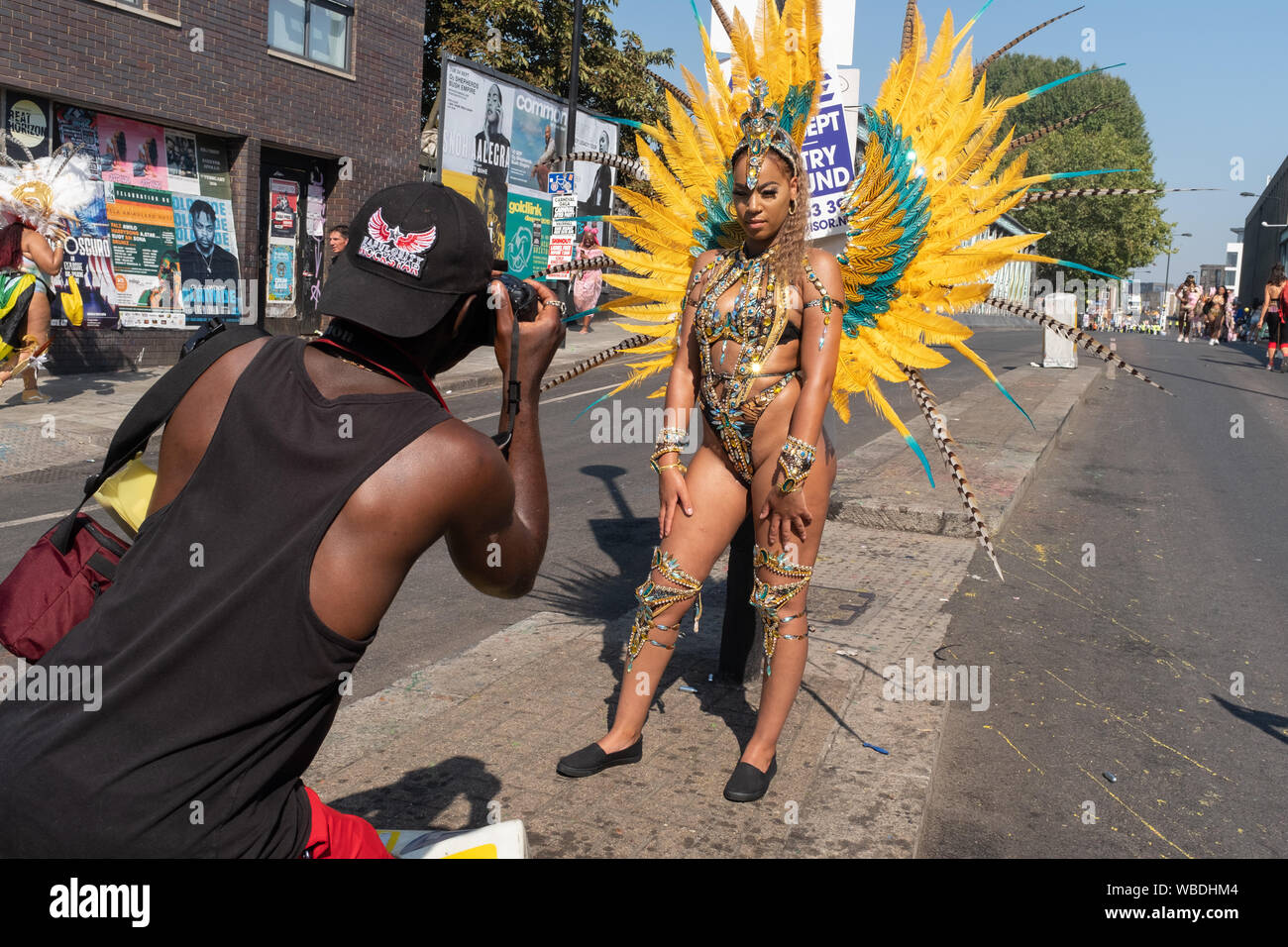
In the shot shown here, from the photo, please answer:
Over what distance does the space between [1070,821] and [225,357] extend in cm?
302

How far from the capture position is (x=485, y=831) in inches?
72.1

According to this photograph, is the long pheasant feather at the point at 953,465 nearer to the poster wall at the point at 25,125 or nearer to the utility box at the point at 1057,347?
the poster wall at the point at 25,125

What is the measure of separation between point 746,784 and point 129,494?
7.00 ft

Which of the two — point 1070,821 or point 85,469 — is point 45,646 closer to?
point 1070,821

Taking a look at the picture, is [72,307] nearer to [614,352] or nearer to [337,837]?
[614,352]

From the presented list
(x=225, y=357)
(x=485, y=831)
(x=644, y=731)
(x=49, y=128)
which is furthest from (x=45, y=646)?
(x=49, y=128)

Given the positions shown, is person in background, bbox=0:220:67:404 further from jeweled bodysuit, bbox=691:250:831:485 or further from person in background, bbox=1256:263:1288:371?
person in background, bbox=1256:263:1288:371

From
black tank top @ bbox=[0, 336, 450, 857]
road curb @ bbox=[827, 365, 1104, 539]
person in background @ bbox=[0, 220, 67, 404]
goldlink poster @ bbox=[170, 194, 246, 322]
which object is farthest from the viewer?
goldlink poster @ bbox=[170, 194, 246, 322]

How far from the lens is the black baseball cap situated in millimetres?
1592

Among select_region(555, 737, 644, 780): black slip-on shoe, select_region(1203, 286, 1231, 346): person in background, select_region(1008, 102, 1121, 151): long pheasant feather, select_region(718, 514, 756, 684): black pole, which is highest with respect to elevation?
select_region(1203, 286, 1231, 346): person in background

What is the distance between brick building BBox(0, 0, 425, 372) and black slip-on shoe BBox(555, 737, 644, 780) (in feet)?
38.6

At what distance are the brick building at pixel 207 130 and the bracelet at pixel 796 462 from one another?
39.6ft

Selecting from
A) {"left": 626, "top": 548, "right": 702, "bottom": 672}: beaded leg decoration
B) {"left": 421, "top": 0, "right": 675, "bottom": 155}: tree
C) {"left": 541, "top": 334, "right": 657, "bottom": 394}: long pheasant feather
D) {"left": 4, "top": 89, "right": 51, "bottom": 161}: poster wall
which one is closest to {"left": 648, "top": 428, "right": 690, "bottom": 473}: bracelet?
{"left": 626, "top": 548, "right": 702, "bottom": 672}: beaded leg decoration

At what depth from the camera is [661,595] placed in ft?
11.4
